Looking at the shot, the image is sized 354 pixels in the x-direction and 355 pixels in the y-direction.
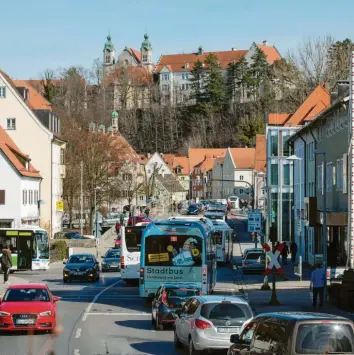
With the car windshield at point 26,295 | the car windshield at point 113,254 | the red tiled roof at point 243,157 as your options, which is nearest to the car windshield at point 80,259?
the car windshield at point 113,254

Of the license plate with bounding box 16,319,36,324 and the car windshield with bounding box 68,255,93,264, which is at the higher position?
the car windshield with bounding box 68,255,93,264

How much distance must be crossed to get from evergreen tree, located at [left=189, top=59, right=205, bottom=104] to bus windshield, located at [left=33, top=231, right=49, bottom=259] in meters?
125

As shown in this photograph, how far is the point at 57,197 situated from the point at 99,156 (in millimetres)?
6233

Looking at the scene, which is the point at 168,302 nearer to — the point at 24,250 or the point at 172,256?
the point at 172,256

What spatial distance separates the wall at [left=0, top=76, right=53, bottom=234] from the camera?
79.1m

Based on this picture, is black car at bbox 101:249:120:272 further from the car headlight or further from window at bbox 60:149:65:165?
the car headlight

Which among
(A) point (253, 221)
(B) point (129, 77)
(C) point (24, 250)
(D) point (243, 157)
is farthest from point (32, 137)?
(B) point (129, 77)

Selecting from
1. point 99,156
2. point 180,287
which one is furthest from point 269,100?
point 180,287

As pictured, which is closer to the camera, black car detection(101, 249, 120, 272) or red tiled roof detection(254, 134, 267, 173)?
black car detection(101, 249, 120, 272)

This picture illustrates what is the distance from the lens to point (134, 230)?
42812mm

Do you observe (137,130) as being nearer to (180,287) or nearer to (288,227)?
(288,227)

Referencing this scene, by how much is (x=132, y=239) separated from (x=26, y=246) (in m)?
11.9

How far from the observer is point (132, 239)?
42562 millimetres

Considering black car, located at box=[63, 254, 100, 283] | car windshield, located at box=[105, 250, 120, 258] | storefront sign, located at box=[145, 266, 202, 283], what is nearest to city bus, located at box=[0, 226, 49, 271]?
black car, located at box=[63, 254, 100, 283]
